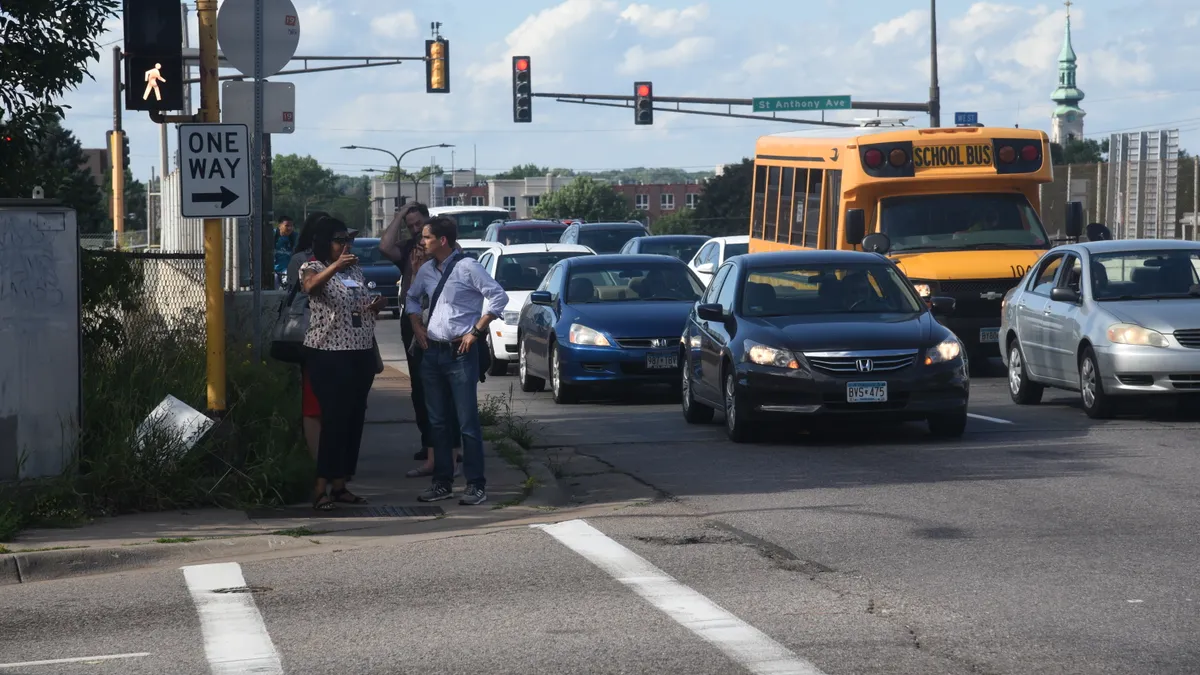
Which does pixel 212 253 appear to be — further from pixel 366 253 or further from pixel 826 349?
pixel 366 253

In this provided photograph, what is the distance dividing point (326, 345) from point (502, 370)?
1227 cm

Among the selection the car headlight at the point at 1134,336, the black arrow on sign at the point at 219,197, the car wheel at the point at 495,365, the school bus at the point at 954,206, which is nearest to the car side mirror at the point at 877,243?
the school bus at the point at 954,206

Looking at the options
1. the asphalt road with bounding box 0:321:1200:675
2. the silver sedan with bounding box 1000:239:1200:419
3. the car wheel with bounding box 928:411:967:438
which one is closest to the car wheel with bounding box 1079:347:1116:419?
the silver sedan with bounding box 1000:239:1200:419

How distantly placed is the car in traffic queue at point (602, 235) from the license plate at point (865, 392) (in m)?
18.8

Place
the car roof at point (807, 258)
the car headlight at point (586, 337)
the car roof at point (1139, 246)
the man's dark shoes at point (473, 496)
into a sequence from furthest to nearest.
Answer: the car headlight at point (586, 337), the car roof at point (1139, 246), the car roof at point (807, 258), the man's dark shoes at point (473, 496)

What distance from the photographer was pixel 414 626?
7.24 meters

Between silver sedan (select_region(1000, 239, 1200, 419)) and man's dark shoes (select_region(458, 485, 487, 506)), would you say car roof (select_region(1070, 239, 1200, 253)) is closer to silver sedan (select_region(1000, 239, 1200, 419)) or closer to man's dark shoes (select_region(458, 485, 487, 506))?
silver sedan (select_region(1000, 239, 1200, 419))

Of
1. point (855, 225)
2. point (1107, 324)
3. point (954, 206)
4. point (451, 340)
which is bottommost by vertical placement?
point (1107, 324)

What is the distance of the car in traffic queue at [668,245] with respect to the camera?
30141 millimetres

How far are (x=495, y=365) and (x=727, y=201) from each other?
86.8m

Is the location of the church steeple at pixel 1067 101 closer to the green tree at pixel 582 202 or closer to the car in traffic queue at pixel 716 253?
the green tree at pixel 582 202

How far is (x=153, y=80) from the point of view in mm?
10703

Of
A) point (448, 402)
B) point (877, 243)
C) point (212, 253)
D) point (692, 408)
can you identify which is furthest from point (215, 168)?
point (877, 243)

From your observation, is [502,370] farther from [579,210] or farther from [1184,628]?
[579,210]
